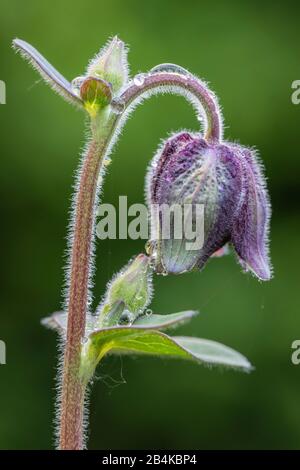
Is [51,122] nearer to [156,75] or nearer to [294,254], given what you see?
[294,254]

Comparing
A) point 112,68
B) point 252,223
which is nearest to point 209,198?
point 252,223

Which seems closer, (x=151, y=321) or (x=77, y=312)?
(x=77, y=312)

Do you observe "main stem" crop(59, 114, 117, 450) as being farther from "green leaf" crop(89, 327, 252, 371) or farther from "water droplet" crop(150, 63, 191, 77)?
"water droplet" crop(150, 63, 191, 77)

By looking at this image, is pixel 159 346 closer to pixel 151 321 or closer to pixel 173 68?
pixel 151 321

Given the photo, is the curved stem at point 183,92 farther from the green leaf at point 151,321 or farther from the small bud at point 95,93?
the green leaf at point 151,321

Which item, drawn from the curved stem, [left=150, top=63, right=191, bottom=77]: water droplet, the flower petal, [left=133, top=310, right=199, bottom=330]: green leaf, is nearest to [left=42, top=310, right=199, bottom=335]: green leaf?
[left=133, top=310, right=199, bottom=330]: green leaf
